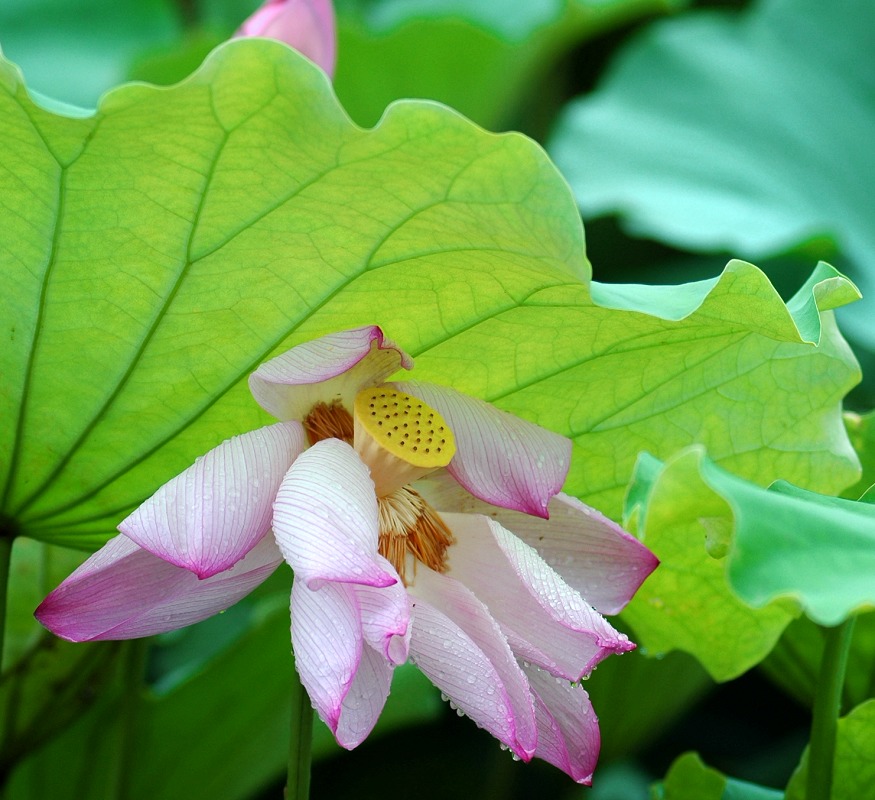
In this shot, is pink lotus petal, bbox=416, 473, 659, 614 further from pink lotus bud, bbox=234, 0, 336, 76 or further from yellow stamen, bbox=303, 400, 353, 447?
pink lotus bud, bbox=234, 0, 336, 76

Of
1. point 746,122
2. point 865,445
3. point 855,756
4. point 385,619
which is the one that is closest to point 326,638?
point 385,619

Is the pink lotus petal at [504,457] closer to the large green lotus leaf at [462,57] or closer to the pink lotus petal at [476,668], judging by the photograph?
the pink lotus petal at [476,668]

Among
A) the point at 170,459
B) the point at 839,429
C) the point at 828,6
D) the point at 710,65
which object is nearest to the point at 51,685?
the point at 170,459

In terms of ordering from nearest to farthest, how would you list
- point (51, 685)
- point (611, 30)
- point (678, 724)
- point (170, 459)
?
point (170, 459) → point (51, 685) → point (678, 724) → point (611, 30)

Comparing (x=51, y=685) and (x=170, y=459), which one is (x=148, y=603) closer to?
(x=170, y=459)

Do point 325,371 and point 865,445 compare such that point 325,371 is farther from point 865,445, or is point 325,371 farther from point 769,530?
point 865,445

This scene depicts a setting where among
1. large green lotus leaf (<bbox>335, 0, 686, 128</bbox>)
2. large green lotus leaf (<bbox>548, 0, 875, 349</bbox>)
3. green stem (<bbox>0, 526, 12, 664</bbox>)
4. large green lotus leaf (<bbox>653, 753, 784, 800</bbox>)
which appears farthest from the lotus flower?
large green lotus leaf (<bbox>335, 0, 686, 128</bbox>)

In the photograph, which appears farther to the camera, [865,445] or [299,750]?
[865,445]

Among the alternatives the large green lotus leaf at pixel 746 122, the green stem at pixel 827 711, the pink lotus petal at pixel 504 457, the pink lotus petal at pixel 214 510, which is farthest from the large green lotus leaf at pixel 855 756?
the large green lotus leaf at pixel 746 122
